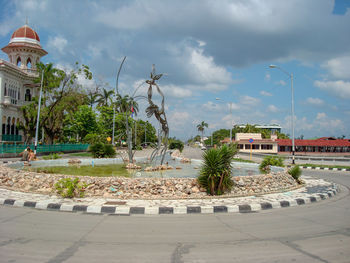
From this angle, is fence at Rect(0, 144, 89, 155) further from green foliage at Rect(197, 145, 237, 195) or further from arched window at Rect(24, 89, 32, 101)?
green foliage at Rect(197, 145, 237, 195)

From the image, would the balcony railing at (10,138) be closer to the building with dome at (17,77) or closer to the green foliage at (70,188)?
the building with dome at (17,77)

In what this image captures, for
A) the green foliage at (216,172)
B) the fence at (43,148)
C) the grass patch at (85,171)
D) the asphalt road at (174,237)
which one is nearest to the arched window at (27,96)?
the fence at (43,148)

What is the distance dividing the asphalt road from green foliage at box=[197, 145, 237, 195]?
2.20 metres

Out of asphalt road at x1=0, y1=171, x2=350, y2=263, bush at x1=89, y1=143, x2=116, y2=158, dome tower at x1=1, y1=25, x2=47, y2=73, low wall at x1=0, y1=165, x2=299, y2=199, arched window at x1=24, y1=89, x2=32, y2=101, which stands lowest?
asphalt road at x1=0, y1=171, x2=350, y2=263

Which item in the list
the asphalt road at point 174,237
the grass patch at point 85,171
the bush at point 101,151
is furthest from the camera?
the bush at point 101,151

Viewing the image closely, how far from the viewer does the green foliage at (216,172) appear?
10086 mm

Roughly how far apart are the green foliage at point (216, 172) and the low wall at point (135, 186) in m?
0.27

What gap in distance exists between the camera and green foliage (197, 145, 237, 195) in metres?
10.1

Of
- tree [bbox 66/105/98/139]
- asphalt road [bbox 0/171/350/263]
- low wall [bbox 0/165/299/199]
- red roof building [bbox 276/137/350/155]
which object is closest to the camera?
asphalt road [bbox 0/171/350/263]

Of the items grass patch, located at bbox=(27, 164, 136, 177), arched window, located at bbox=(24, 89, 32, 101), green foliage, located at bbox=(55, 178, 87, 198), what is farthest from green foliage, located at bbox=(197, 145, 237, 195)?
arched window, located at bbox=(24, 89, 32, 101)

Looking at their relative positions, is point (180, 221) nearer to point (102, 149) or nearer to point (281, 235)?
point (281, 235)

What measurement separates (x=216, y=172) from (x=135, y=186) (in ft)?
9.09

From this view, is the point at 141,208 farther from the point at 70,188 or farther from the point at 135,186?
the point at 70,188

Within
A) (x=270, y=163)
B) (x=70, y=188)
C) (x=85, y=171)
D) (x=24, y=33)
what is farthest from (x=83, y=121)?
(x=70, y=188)
